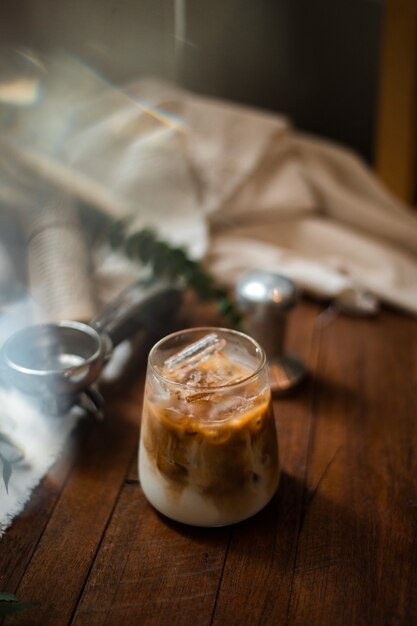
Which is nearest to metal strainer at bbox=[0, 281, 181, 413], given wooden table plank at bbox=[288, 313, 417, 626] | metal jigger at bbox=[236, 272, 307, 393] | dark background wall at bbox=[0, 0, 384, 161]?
metal jigger at bbox=[236, 272, 307, 393]

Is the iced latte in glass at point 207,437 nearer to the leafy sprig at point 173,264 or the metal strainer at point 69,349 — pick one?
the metal strainer at point 69,349

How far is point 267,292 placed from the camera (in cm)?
75

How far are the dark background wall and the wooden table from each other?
2.25 ft

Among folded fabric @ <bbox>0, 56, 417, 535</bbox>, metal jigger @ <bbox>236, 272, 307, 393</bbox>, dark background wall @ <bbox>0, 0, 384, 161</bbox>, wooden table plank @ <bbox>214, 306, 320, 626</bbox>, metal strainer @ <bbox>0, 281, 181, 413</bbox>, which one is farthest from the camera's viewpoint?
dark background wall @ <bbox>0, 0, 384, 161</bbox>

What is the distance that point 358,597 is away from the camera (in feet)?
1.66

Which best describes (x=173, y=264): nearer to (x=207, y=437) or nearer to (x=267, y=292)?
(x=267, y=292)

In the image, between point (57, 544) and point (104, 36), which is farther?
point (104, 36)

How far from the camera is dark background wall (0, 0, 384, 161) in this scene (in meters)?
1.10

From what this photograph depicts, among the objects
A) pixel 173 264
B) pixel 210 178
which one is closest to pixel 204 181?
pixel 210 178

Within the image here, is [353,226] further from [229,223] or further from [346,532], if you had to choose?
[346,532]

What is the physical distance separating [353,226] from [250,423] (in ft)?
1.98

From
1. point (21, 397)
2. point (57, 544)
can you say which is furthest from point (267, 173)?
point (57, 544)

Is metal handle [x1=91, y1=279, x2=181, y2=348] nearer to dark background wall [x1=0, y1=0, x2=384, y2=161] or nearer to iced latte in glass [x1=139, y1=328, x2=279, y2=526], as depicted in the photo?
iced latte in glass [x1=139, y1=328, x2=279, y2=526]

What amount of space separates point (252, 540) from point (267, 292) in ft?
0.94
